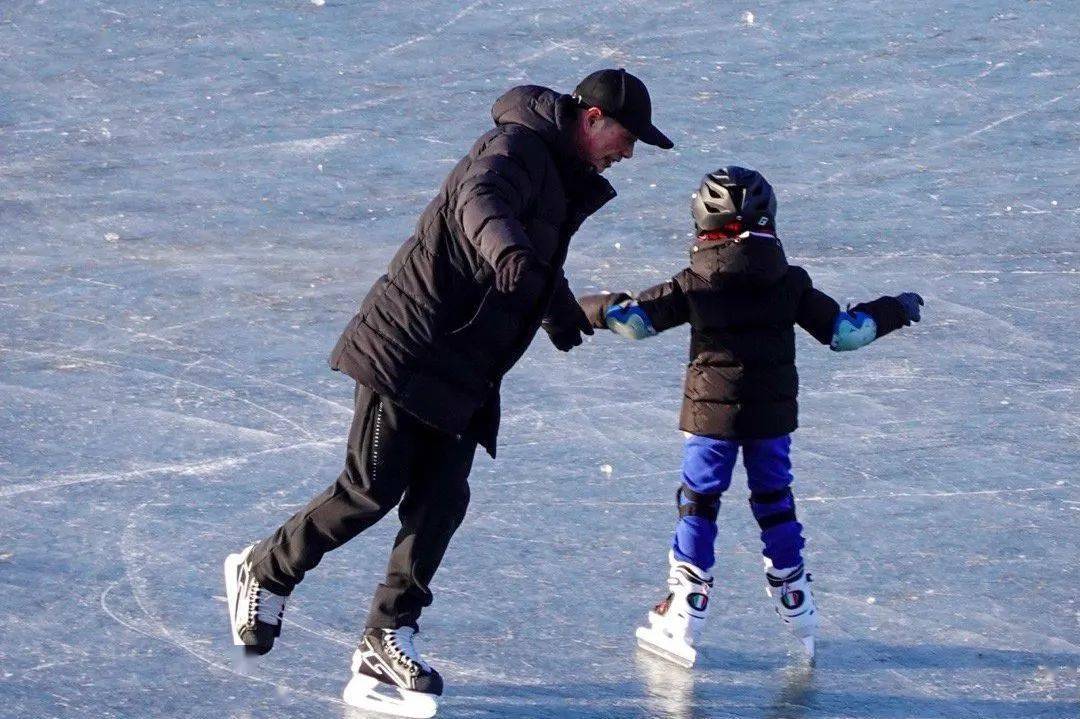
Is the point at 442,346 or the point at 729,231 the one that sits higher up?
the point at 729,231

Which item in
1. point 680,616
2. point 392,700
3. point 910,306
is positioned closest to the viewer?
point 392,700

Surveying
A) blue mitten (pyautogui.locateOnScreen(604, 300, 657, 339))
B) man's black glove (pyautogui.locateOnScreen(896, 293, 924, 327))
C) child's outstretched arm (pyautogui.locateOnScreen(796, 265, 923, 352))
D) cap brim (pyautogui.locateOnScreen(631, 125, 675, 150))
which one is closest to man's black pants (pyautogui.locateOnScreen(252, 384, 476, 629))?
blue mitten (pyautogui.locateOnScreen(604, 300, 657, 339))

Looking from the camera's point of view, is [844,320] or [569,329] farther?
[844,320]

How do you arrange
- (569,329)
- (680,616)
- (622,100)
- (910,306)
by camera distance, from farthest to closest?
(910,306) → (680,616) → (569,329) → (622,100)

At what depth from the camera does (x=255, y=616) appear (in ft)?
15.7

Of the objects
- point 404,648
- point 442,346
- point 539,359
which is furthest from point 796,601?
point 539,359

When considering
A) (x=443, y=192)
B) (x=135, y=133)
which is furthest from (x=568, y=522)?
(x=135, y=133)

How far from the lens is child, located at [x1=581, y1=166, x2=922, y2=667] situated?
16.3ft

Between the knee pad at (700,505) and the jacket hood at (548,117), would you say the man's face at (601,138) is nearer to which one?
the jacket hood at (548,117)

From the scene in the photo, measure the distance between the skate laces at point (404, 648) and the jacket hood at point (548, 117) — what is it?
1.37 meters

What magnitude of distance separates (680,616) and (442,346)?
1135 mm

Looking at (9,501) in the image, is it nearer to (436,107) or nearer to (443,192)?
(443,192)

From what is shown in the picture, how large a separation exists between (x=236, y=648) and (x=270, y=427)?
75.0 inches

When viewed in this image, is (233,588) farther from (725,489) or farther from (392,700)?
(725,489)
